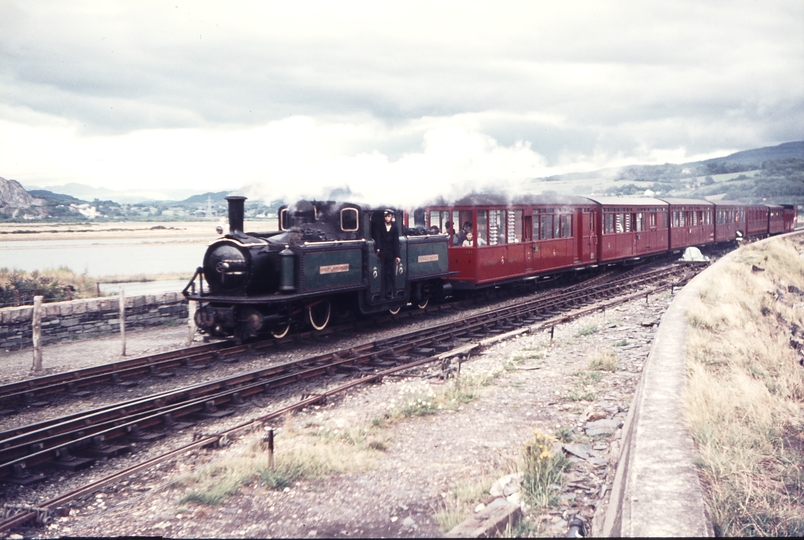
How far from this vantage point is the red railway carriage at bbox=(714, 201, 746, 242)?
32750 mm

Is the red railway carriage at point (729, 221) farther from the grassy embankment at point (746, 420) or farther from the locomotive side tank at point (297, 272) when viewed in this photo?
the locomotive side tank at point (297, 272)

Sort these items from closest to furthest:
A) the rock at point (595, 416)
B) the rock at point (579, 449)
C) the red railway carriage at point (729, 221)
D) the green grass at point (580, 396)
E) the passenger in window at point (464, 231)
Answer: the rock at point (579, 449), the rock at point (595, 416), the green grass at point (580, 396), the passenger in window at point (464, 231), the red railway carriage at point (729, 221)

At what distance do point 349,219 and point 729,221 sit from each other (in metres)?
29.9

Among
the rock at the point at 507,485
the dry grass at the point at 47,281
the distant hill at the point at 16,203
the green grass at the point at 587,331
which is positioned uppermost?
the distant hill at the point at 16,203

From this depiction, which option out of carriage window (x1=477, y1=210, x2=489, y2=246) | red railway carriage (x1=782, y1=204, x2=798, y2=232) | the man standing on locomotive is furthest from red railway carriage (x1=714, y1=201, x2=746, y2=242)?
the man standing on locomotive

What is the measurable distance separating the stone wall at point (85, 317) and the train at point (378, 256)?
108 cm

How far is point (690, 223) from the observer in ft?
96.2

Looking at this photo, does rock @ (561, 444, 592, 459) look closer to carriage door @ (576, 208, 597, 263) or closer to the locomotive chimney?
the locomotive chimney

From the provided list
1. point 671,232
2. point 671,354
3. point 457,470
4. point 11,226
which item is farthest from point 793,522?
point 671,232

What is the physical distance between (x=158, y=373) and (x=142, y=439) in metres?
2.98

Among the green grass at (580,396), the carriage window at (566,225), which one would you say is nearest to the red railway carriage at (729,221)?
the carriage window at (566,225)

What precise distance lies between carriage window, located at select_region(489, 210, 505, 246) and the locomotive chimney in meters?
6.31

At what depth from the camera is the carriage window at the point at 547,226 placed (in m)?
17.1

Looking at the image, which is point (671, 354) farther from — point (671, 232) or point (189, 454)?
point (671, 232)
